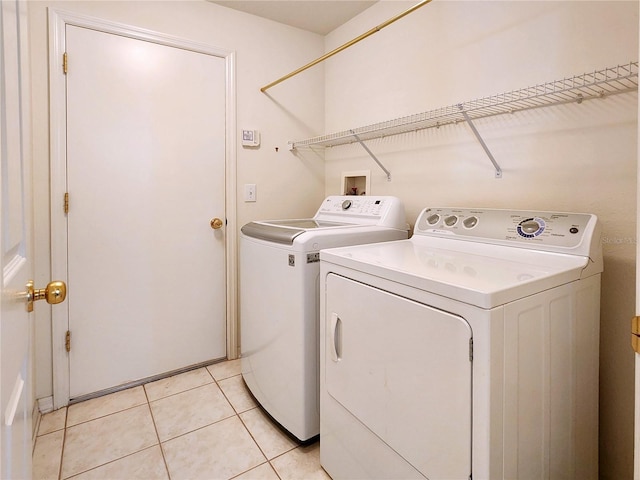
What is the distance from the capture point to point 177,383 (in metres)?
2.15

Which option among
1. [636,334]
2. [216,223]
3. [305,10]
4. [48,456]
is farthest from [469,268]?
[305,10]

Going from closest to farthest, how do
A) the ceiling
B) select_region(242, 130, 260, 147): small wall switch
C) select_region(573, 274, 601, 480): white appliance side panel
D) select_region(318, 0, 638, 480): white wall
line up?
select_region(573, 274, 601, 480): white appliance side panel < select_region(318, 0, 638, 480): white wall < the ceiling < select_region(242, 130, 260, 147): small wall switch

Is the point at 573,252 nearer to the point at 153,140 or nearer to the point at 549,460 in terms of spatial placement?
the point at 549,460

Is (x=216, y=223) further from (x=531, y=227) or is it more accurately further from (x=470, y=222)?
(x=531, y=227)

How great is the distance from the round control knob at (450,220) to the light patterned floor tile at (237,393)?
55.2 inches

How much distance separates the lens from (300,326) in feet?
4.97

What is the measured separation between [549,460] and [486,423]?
15.2 inches

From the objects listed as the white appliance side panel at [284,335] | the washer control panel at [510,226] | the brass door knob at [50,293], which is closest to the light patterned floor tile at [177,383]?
the white appliance side panel at [284,335]

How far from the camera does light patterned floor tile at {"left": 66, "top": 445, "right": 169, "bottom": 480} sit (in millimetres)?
1439

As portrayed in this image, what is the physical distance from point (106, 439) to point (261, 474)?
0.79m

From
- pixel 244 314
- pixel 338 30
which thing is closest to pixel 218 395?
pixel 244 314

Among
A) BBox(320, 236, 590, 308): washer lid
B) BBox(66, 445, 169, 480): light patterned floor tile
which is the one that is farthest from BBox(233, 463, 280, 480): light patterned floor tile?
BBox(320, 236, 590, 308): washer lid

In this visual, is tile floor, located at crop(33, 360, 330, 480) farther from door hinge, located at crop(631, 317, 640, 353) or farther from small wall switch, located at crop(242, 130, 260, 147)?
small wall switch, located at crop(242, 130, 260, 147)

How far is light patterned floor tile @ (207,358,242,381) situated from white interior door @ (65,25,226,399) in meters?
0.08
